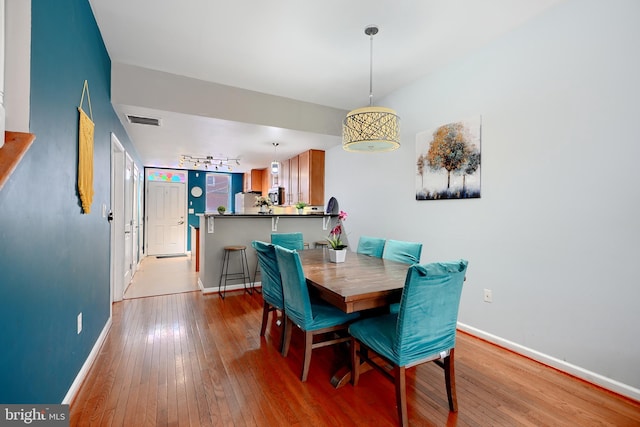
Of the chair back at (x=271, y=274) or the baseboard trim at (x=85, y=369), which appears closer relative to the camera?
the baseboard trim at (x=85, y=369)

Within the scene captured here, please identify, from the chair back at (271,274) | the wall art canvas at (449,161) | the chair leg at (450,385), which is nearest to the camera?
the chair leg at (450,385)

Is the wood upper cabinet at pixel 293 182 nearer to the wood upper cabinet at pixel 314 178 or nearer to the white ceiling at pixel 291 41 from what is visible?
the wood upper cabinet at pixel 314 178

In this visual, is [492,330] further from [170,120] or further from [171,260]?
[171,260]

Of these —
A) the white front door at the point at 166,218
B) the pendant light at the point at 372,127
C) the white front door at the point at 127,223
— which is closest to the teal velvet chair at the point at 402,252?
the pendant light at the point at 372,127

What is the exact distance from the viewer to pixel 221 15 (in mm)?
2453

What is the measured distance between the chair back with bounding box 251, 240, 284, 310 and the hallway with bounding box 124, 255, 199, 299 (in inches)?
89.0

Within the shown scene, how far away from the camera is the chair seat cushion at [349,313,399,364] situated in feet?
5.36

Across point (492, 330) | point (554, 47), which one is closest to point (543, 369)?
point (492, 330)

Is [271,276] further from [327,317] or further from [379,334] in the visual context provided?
[379,334]

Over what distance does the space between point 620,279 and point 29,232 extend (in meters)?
3.46

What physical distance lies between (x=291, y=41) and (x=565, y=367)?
143 inches

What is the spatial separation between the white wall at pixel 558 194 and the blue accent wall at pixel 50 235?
10.7 ft

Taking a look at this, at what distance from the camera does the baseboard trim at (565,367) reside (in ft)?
6.27

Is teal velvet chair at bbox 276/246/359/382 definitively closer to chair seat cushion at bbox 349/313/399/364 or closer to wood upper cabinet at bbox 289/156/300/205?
chair seat cushion at bbox 349/313/399/364
